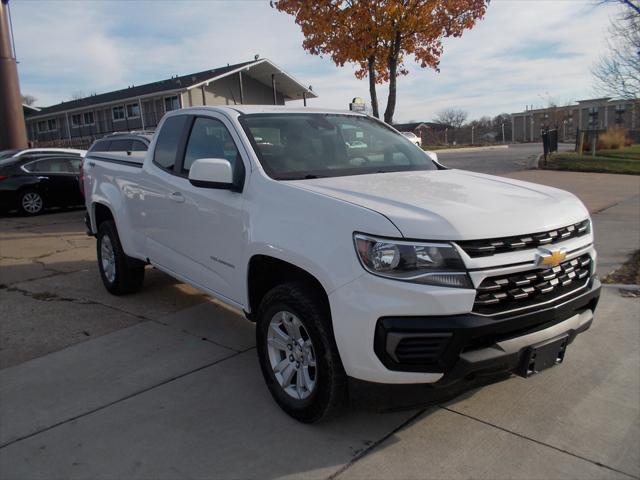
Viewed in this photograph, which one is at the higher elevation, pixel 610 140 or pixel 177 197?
pixel 177 197

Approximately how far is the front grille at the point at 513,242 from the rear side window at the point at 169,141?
2.77m

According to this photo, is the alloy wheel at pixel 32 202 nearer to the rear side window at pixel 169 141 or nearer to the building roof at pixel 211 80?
the rear side window at pixel 169 141

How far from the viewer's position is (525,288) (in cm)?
273

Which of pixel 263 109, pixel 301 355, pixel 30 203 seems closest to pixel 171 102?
pixel 30 203

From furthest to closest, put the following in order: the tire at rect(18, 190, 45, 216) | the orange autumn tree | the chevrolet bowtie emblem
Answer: the tire at rect(18, 190, 45, 216)
the orange autumn tree
the chevrolet bowtie emblem

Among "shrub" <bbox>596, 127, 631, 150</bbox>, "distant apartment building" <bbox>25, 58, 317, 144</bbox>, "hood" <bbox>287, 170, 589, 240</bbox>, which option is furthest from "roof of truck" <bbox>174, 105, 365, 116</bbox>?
"distant apartment building" <bbox>25, 58, 317, 144</bbox>

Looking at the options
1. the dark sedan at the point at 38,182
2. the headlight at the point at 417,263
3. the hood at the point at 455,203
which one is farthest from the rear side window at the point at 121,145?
the headlight at the point at 417,263

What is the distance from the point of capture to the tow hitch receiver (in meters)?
2.69

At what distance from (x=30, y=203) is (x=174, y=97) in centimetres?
2623

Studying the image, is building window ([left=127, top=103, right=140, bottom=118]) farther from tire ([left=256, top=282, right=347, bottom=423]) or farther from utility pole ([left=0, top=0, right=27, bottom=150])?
tire ([left=256, top=282, right=347, bottom=423])

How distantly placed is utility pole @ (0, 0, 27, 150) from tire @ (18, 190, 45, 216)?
7415mm

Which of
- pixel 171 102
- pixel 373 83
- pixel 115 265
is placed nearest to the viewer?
pixel 115 265

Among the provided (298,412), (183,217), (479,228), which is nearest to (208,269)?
(183,217)

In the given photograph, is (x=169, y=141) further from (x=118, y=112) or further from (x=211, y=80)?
(x=118, y=112)
